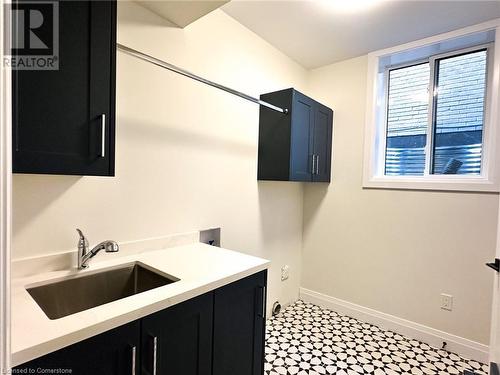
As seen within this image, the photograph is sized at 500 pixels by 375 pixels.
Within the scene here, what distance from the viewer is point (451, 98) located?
2381 millimetres

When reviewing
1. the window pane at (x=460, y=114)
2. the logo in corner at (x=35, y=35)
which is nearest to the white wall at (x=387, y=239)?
the window pane at (x=460, y=114)

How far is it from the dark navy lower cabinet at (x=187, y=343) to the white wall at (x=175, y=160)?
0.63 metres

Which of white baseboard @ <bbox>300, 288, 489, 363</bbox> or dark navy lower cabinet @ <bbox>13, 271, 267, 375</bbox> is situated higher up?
dark navy lower cabinet @ <bbox>13, 271, 267, 375</bbox>

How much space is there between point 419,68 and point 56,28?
288 centimetres

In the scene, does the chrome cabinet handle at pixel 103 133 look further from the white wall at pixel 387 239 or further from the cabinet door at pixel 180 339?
the white wall at pixel 387 239

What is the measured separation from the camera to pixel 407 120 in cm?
261

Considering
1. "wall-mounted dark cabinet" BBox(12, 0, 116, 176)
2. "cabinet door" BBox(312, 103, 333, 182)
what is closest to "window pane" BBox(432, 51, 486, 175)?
"cabinet door" BBox(312, 103, 333, 182)

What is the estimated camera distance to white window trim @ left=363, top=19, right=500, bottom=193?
2.02 m

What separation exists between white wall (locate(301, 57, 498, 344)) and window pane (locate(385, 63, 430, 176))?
0.31 meters

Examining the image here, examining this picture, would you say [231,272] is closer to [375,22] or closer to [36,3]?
[36,3]

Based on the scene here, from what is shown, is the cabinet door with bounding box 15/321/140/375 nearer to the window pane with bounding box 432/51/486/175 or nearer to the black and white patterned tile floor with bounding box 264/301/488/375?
the black and white patterned tile floor with bounding box 264/301/488/375

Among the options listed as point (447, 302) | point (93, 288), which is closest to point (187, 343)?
point (93, 288)

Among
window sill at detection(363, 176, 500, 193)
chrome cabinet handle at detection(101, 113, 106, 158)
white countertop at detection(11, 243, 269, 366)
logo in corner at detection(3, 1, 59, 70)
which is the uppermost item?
logo in corner at detection(3, 1, 59, 70)

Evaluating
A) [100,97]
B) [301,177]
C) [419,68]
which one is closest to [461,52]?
[419,68]
